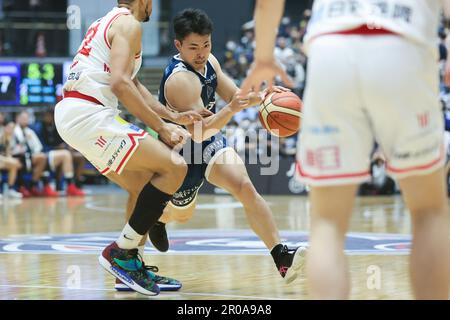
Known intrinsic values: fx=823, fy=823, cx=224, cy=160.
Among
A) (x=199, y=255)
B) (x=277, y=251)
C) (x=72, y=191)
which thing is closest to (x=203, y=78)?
(x=277, y=251)

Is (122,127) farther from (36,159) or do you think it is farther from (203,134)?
(36,159)

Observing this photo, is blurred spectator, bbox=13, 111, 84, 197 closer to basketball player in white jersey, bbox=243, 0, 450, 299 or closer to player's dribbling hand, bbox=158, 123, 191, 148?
player's dribbling hand, bbox=158, 123, 191, 148

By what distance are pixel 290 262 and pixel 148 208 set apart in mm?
1014

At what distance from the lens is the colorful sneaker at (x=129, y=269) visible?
4996 millimetres

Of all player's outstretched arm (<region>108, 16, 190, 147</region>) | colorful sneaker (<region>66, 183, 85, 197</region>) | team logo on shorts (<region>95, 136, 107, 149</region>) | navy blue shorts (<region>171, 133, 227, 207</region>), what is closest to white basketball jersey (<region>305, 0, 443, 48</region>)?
player's outstretched arm (<region>108, 16, 190, 147</region>)

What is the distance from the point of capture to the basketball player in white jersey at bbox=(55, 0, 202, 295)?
4910 mm

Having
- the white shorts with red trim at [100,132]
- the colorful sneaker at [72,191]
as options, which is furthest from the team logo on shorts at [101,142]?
the colorful sneaker at [72,191]

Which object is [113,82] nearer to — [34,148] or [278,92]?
[278,92]

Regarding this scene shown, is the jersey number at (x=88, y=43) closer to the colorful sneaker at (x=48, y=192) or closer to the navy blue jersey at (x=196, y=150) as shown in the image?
the navy blue jersey at (x=196, y=150)

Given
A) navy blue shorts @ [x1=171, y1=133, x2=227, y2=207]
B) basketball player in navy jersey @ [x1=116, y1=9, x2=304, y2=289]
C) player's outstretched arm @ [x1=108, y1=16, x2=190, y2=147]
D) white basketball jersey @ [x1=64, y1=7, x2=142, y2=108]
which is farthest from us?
navy blue shorts @ [x1=171, y1=133, x2=227, y2=207]

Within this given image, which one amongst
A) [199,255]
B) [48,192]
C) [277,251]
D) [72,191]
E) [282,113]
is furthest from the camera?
[72,191]

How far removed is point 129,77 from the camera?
16.0 feet
